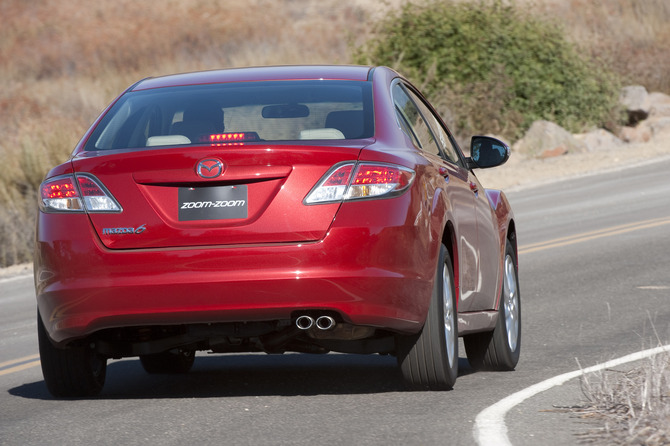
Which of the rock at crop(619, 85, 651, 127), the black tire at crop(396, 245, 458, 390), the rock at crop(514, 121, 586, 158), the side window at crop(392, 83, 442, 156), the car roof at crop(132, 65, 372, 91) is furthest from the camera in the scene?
the rock at crop(619, 85, 651, 127)

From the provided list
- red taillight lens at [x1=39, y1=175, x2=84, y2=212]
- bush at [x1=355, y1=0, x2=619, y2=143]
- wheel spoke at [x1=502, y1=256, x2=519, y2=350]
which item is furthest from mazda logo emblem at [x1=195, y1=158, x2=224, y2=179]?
bush at [x1=355, y1=0, x2=619, y2=143]

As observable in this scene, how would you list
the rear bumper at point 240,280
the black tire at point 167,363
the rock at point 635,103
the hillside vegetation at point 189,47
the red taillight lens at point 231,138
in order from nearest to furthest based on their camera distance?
the rear bumper at point 240,280 < the red taillight lens at point 231,138 < the black tire at point 167,363 < the hillside vegetation at point 189,47 < the rock at point 635,103

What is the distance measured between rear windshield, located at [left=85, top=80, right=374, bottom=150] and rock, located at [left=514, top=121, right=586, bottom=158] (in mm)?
22610

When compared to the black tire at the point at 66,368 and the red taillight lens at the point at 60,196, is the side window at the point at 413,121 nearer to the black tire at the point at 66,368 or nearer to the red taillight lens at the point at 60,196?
the red taillight lens at the point at 60,196

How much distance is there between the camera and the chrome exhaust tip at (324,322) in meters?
6.51

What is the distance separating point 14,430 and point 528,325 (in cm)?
501

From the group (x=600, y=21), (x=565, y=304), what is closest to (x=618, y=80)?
(x=600, y=21)

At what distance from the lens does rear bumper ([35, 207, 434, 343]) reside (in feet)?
20.7

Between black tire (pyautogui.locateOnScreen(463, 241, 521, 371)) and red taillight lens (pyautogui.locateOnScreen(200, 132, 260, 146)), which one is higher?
red taillight lens (pyautogui.locateOnScreen(200, 132, 260, 146))

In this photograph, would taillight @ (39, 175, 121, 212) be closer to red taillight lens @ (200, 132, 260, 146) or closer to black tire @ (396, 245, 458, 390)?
red taillight lens @ (200, 132, 260, 146)

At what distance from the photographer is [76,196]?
21.5 ft

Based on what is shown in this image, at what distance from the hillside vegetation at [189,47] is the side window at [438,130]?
1454 cm

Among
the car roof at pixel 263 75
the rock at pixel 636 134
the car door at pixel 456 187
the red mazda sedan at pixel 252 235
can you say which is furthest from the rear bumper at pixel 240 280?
the rock at pixel 636 134

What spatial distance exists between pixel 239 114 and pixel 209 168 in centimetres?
86
